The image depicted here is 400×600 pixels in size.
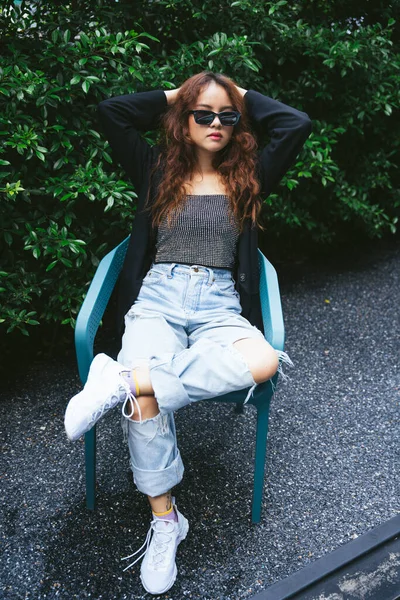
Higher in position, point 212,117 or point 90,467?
point 212,117

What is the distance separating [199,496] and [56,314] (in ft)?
3.53

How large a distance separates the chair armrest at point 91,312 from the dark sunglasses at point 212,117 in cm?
59

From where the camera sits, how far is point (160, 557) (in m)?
1.76

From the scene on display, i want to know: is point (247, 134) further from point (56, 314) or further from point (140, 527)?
point (140, 527)

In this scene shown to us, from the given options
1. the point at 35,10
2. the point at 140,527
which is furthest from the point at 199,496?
the point at 35,10

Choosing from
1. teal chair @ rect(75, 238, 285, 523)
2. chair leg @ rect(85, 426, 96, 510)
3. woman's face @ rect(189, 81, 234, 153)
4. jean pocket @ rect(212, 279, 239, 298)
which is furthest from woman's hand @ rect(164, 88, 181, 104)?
chair leg @ rect(85, 426, 96, 510)

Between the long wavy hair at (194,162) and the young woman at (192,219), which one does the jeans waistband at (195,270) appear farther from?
the long wavy hair at (194,162)

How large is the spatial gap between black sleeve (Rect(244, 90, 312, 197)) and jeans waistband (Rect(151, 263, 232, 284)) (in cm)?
38

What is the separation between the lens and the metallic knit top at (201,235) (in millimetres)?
2125

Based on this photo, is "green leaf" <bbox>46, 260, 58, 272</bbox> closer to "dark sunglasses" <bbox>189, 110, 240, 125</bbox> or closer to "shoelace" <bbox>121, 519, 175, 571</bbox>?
"dark sunglasses" <bbox>189, 110, 240, 125</bbox>

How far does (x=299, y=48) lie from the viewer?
3111 millimetres

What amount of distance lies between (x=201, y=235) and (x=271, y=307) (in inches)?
16.9

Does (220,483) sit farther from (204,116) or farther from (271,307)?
(204,116)

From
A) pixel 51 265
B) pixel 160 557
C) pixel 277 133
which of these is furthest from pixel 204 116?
pixel 160 557
